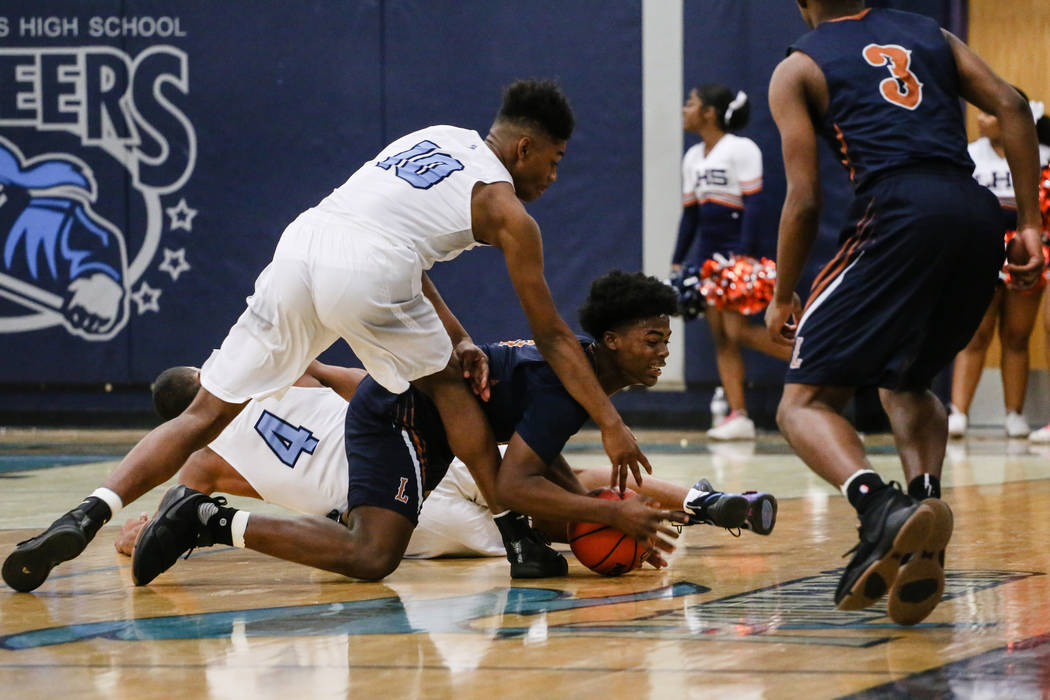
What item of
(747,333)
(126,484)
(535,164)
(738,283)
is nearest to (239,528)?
(126,484)

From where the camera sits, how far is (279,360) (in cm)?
450

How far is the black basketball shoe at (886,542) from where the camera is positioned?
3.32 meters

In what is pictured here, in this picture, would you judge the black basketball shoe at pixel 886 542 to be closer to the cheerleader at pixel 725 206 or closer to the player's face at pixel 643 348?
the player's face at pixel 643 348

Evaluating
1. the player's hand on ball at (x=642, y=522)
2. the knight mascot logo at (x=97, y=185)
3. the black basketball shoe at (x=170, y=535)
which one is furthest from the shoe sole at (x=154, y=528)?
the knight mascot logo at (x=97, y=185)

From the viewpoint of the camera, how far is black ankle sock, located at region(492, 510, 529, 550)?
15.1 feet

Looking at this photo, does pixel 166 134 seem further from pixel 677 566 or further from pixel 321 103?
pixel 677 566

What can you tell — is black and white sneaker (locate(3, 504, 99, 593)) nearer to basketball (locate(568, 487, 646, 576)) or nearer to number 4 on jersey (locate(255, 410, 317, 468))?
number 4 on jersey (locate(255, 410, 317, 468))

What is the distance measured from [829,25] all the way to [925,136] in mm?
417

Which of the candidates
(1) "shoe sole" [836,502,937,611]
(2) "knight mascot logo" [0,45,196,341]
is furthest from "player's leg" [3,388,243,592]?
(2) "knight mascot logo" [0,45,196,341]

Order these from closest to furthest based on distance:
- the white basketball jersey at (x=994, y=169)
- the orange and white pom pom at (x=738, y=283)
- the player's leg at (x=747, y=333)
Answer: the white basketball jersey at (x=994, y=169) → the orange and white pom pom at (x=738, y=283) → the player's leg at (x=747, y=333)

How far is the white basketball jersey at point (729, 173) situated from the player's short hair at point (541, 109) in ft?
18.3

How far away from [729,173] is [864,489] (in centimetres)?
671

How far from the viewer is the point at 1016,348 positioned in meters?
9.90

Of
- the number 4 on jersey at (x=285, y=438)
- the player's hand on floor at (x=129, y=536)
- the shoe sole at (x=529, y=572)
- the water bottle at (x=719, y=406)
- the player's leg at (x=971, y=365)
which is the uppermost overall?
the number 4 on jersey at (x=285, y=438)
